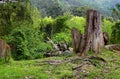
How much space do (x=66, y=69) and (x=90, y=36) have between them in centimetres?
346

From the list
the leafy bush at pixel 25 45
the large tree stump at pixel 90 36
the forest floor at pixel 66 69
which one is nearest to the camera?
the forest floor at pixel 66 69

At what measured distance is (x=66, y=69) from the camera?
11023 millimetres

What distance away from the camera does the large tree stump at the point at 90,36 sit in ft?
46.0

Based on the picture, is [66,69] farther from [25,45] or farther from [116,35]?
[116,35]

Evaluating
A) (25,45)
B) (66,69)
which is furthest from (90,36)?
Result: (25,45)

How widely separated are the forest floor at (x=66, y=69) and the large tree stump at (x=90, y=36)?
1.23 metres

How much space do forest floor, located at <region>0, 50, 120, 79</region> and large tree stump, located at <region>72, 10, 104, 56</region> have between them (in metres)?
1.23

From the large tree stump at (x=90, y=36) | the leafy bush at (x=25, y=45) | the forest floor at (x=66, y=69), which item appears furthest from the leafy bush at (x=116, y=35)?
the forest floor at (x=66, y=69)

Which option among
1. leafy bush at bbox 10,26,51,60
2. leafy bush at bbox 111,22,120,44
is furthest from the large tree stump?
leafy bush at bbox 111,22,120,44

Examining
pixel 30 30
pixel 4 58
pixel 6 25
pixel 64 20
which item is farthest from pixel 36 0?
pixel 4 58

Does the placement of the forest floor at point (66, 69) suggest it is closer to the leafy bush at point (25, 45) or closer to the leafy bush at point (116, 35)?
the leafy bush at point (25, 45)

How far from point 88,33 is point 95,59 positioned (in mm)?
2127

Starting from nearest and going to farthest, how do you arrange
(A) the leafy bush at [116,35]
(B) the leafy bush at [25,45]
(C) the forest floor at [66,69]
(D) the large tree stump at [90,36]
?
(C) the forest floor at [66,69], (D) the large tree stump at [90,36], (B) the leafy bush at [25,45], (A) the leafy bush at [116,35]

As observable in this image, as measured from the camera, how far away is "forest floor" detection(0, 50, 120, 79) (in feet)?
33.1
